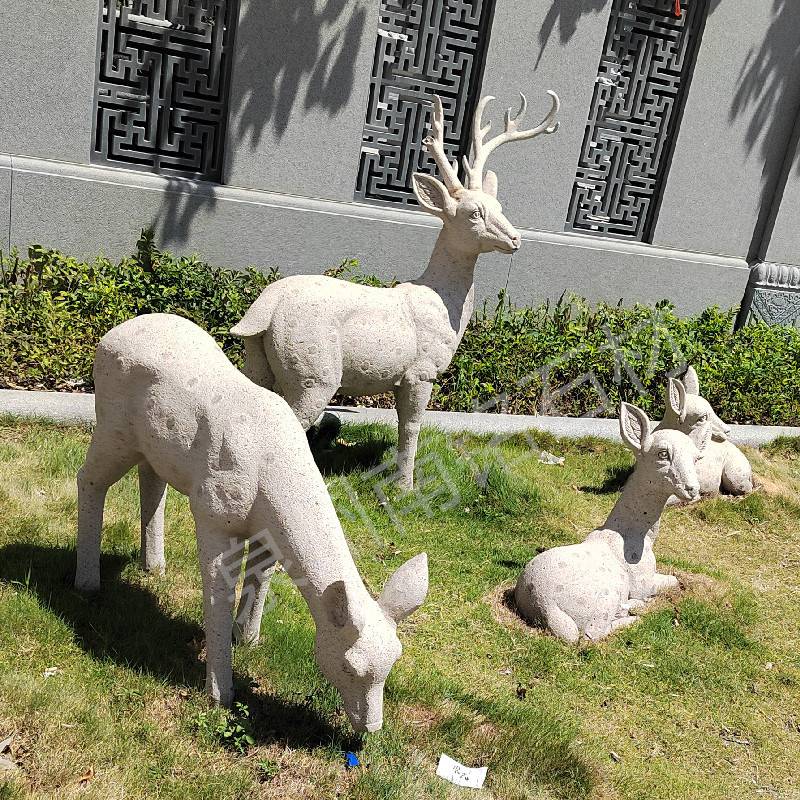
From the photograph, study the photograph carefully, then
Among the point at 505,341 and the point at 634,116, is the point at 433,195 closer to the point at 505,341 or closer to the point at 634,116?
the point at 505,341

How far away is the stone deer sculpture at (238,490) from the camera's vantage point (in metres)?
3.07

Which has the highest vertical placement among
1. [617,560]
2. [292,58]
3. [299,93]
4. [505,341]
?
[292,58]

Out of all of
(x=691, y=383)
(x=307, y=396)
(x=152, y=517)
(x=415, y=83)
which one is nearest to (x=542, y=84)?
(x=415, y=83)

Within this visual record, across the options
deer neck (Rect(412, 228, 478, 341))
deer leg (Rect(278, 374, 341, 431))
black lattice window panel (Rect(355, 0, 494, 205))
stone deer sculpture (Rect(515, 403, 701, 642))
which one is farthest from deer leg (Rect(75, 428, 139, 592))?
black lattice window panel (Rect(355, 0, 494, 205))

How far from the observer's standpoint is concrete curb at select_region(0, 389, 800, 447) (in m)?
5.91

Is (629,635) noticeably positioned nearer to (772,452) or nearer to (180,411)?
(180,411)

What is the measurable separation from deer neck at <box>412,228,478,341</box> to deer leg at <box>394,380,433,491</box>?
48cm

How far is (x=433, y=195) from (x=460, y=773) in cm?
356

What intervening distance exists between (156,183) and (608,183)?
5.23 m

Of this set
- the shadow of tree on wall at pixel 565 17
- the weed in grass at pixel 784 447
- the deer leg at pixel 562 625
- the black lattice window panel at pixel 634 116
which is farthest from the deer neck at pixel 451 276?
the black lattice window panel at pixel 634 116

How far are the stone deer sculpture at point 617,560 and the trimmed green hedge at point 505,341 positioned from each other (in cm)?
282

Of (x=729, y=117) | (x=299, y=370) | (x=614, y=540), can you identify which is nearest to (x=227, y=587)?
(x=299, y=370)

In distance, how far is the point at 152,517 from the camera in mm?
4172

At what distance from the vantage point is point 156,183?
7.51 metres
